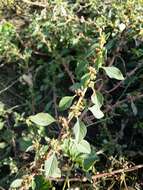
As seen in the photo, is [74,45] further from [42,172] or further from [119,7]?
[42,172]

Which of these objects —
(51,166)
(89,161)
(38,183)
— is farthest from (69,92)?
(51,166)

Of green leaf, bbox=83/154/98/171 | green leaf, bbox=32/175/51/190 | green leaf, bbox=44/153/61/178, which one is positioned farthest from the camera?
green leaf, bbox=83/154/98/171

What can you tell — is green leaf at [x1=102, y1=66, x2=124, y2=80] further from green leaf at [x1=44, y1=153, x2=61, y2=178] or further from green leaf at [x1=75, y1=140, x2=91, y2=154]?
green leaf at [x1=44, y1=153, x2=61, y2=178]

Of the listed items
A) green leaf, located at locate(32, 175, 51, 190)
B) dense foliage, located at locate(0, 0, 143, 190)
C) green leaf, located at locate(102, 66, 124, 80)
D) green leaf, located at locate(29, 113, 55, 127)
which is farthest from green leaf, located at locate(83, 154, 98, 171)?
green leaf, located at locate(102, 66, 124, 80)

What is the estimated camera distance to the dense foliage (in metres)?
2.02

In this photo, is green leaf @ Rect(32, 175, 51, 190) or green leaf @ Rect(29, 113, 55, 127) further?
green leaf @ Rect(32, 175, 51, 190)

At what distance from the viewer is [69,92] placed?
2.67 m

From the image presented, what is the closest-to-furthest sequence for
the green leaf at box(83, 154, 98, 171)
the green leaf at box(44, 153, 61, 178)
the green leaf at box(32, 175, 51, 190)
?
the green leaf at box(44, 153, 61, 178)
the green leaf at box(32, 175, 51, 190)
the green leaf at box(83, 154, 98, 171)

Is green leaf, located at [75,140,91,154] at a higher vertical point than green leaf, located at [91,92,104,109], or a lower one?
lower

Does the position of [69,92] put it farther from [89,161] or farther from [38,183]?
[38,183]

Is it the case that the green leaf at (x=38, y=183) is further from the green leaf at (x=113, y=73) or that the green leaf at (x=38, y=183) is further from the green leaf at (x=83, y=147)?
the green leaf at (x=113, y=73)

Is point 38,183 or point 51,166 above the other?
point 51,166

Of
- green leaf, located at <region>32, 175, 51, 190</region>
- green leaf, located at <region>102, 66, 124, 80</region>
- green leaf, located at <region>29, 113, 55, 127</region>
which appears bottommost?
green leaf, located at <region>32, 175, 51, 190</region>

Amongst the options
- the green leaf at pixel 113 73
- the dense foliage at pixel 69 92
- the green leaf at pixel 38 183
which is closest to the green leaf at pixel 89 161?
the dense foliage at pixel 69 92
